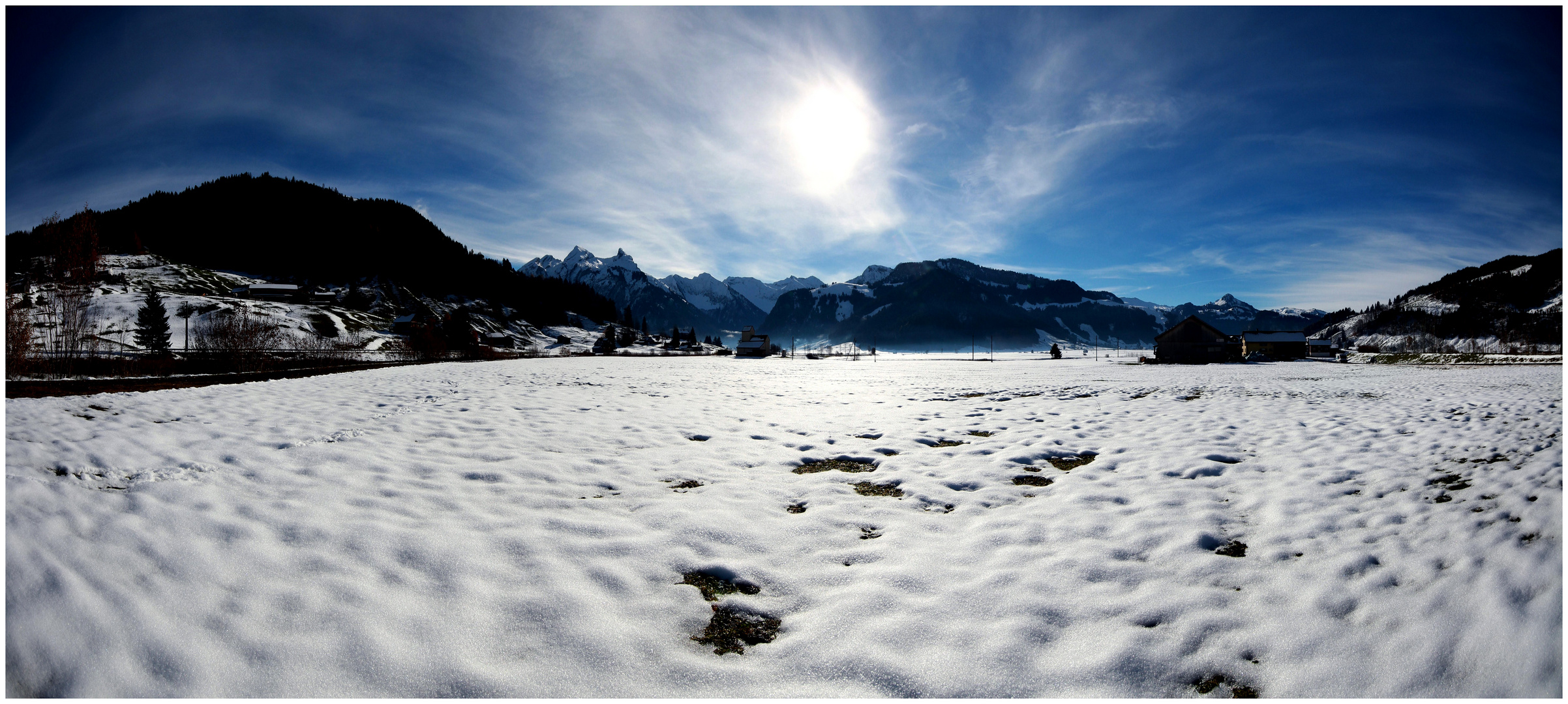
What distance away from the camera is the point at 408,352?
5544cm

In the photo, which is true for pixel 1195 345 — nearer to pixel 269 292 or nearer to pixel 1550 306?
pixel 269 292

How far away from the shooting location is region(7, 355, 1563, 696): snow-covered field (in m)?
2.83

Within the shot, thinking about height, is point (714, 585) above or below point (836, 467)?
below

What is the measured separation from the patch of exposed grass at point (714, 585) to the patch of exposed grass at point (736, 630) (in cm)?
17

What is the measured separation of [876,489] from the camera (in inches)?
243

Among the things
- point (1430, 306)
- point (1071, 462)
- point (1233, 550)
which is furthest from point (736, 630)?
point (1430, 306)

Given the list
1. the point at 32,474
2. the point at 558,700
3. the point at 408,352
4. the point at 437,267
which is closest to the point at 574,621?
the point at 558,700

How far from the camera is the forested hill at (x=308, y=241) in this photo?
14250cm

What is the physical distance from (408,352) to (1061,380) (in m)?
63.3

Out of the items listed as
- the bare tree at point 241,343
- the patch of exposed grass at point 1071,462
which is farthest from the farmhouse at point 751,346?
the patch of exposed grass at point 1071,462

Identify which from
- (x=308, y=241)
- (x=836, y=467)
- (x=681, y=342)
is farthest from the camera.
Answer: (x=308, y=241)

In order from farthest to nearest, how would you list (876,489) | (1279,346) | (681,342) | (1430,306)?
(1430,306)
(681,342)
(1279,346)
(876,489)

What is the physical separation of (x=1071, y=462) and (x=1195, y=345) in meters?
77.7

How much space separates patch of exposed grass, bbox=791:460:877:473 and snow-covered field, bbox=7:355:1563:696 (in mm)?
163
